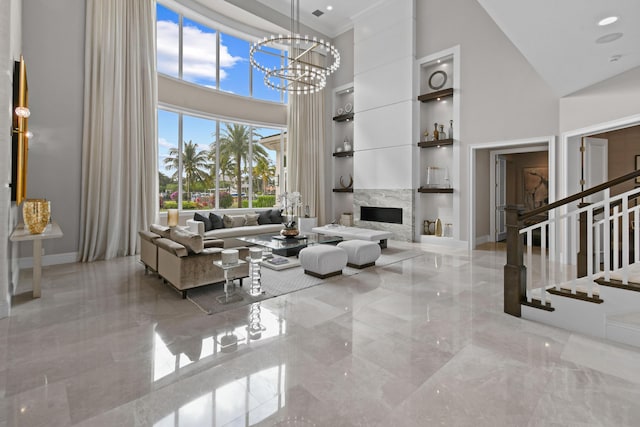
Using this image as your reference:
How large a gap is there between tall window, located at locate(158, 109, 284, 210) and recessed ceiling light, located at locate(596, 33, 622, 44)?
7168 millimetres

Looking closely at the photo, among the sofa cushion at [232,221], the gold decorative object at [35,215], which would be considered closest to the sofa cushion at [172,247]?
the gold decorative object at [35,215]

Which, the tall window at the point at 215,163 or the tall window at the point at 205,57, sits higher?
the tall window at the point at 205,57

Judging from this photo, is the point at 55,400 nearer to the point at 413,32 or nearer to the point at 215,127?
the point at 215,127

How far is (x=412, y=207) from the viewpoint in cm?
766

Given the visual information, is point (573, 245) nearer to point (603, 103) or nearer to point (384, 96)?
point (603, 103)

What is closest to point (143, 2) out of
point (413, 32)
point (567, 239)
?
point (413, 32)

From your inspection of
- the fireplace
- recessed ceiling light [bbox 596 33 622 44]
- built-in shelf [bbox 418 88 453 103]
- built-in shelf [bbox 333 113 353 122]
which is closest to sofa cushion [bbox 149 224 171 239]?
the fireplace

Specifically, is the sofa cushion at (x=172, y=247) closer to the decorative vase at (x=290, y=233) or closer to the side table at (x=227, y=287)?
Result: the side table at (x=227, y=287)

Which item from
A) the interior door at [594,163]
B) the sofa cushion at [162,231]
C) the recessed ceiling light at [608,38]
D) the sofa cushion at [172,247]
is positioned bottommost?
A: the sofa cushion at [172,247]

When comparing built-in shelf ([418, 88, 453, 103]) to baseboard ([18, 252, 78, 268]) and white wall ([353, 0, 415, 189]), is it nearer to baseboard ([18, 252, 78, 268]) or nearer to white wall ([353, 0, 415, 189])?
white wall ([353, 0, 415, 189])

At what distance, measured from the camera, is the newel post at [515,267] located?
3.13 meters

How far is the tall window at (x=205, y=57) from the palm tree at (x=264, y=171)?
1754mm

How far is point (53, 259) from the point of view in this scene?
538cm

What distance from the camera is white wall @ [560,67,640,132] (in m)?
4.27
